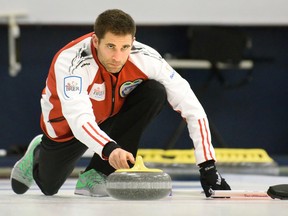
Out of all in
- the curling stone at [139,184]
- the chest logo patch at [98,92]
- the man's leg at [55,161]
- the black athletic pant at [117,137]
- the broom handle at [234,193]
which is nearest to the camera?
the curling stone at [139,184]

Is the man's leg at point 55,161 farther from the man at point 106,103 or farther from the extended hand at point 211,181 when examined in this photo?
the extended hand at point 211,181

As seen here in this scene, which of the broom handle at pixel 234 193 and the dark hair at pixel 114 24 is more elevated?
the dark hair at pixel 114 24

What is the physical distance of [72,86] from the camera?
11.1 ft

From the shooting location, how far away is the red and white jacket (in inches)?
130

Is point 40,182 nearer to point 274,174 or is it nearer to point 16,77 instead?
point 274,174

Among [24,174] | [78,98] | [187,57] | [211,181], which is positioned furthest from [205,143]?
[187,57]

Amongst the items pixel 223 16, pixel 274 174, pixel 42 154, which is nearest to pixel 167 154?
pixel 274 174

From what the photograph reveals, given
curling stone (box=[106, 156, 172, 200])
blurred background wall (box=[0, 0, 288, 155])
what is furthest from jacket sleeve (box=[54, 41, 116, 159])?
blurred background wall (box=[0, 0, 288, 155])

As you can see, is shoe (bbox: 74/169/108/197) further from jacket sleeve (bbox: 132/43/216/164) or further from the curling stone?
the curling stone

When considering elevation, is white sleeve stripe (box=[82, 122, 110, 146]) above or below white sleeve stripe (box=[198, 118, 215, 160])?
above

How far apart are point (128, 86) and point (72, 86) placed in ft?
1.40

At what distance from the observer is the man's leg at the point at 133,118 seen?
12.3ft

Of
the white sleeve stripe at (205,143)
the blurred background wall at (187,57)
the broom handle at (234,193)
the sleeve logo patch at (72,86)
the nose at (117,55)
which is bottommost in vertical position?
the blurred background wall at (187,57)

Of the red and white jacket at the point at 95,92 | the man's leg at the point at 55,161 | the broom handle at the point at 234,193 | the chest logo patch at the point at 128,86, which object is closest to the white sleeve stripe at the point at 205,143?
the red and white jacket at the point at 95,92
